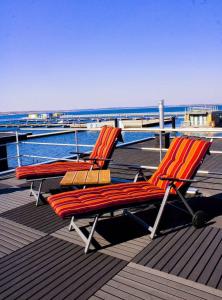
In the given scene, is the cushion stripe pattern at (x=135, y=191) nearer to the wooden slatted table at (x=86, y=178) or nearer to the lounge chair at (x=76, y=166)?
the wooden slatted table at (x=86, y=178)

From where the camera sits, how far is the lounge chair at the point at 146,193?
8.47ft

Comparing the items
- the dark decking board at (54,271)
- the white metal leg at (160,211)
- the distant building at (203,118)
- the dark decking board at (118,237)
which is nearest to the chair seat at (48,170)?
the dark decking board at (118,237)

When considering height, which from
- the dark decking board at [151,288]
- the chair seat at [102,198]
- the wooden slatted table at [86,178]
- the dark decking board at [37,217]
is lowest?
the dark decking board at [151,288]

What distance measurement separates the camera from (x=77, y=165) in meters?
4.47

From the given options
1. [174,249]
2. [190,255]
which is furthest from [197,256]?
[174,249]

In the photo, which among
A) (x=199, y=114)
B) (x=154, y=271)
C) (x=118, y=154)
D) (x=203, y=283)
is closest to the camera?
(x=203, y=283)

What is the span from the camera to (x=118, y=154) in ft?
28.8

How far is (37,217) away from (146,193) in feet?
4.81

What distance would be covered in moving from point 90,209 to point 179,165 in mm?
1367

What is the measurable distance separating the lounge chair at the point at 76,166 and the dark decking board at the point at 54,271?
128cm

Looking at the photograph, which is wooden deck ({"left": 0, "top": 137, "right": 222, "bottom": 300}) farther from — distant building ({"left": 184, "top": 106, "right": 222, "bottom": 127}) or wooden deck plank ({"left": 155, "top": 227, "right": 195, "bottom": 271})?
distant building ({"left": 184, "top": 106, "right": 222, "bottom": 127})

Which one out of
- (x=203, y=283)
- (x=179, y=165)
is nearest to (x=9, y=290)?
(x=203, y=283)

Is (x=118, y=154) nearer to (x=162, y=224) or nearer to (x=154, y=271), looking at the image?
(x=162, y=224)

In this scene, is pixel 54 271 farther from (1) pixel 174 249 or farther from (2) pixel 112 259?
(1) pixel 174 249
